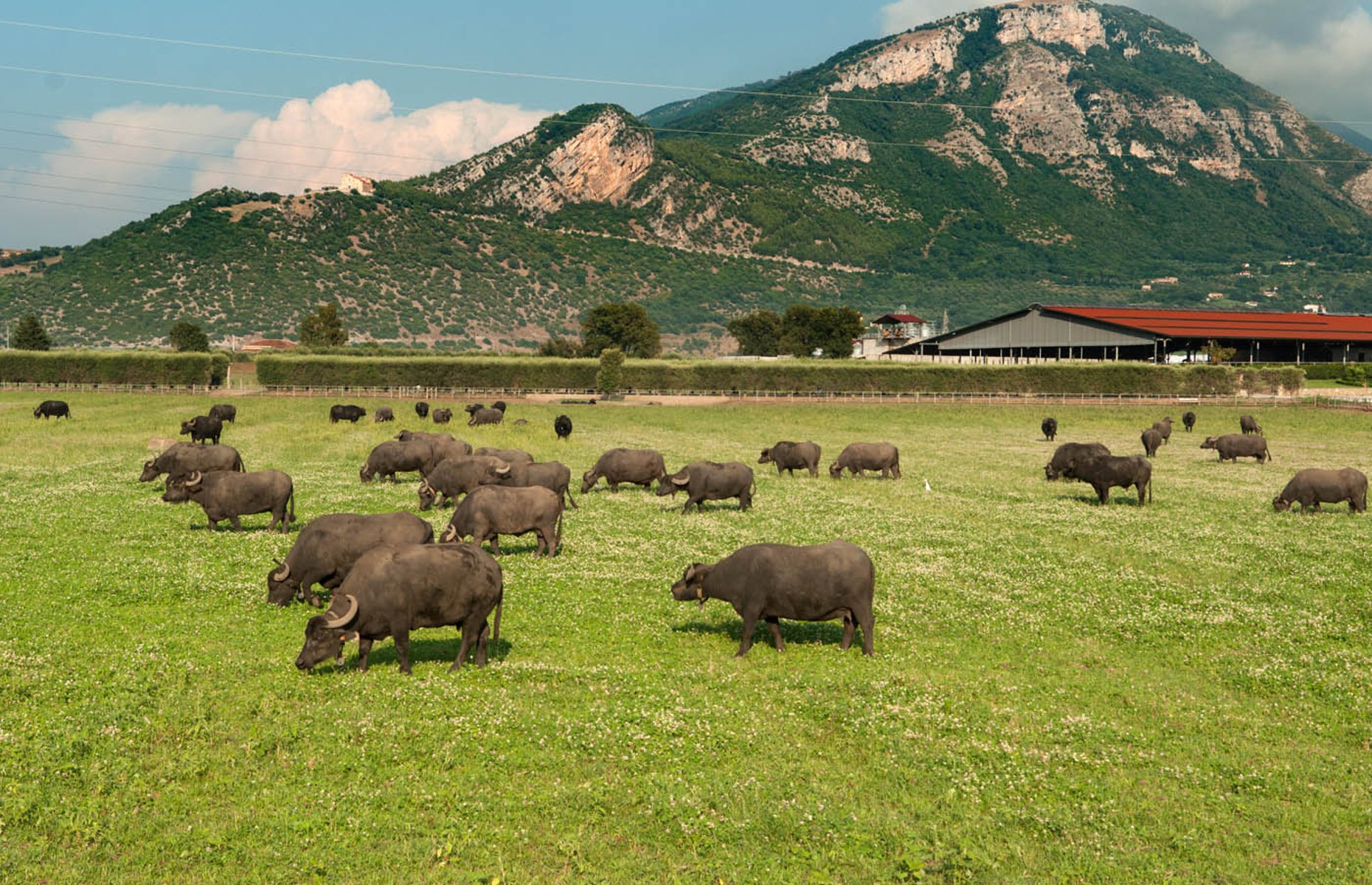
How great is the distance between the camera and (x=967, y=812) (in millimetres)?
10680

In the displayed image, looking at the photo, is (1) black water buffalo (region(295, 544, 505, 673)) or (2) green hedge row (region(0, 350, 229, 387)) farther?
(2) green hedge row (region(0, 350, 229, 387))

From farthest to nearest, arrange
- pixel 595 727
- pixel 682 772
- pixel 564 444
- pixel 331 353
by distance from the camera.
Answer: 1. pixel 331 353
2. pixel 564 444
3. pixel 595 727
4. pixel 682 772

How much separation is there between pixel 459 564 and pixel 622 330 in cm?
14364

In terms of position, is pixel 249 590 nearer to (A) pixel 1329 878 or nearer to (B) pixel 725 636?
(B) pixel 725 636

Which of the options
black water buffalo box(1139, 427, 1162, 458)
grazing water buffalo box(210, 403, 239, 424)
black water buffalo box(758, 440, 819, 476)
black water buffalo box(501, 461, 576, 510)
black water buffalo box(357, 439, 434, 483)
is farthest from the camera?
grazing water buffalo box(210, 403, 239, 424)

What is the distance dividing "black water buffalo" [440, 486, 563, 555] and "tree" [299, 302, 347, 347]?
130 metres

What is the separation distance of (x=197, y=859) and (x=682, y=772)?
521 centimetres

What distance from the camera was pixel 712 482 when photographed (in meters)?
30.2

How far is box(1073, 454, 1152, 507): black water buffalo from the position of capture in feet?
109

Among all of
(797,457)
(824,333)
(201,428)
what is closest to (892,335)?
(824,333)

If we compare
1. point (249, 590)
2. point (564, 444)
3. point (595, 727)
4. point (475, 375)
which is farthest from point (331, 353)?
point (595, 727)

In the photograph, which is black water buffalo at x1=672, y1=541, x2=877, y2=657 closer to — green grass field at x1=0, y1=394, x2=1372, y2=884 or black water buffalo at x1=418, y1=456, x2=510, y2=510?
green grass field at x1=0, y1=394, x2=1372, y2=884

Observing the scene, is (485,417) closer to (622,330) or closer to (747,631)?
(747,631)

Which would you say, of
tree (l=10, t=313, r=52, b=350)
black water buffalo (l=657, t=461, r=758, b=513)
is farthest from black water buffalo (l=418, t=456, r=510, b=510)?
tree (l=10, t=313, r=52, b=350)
